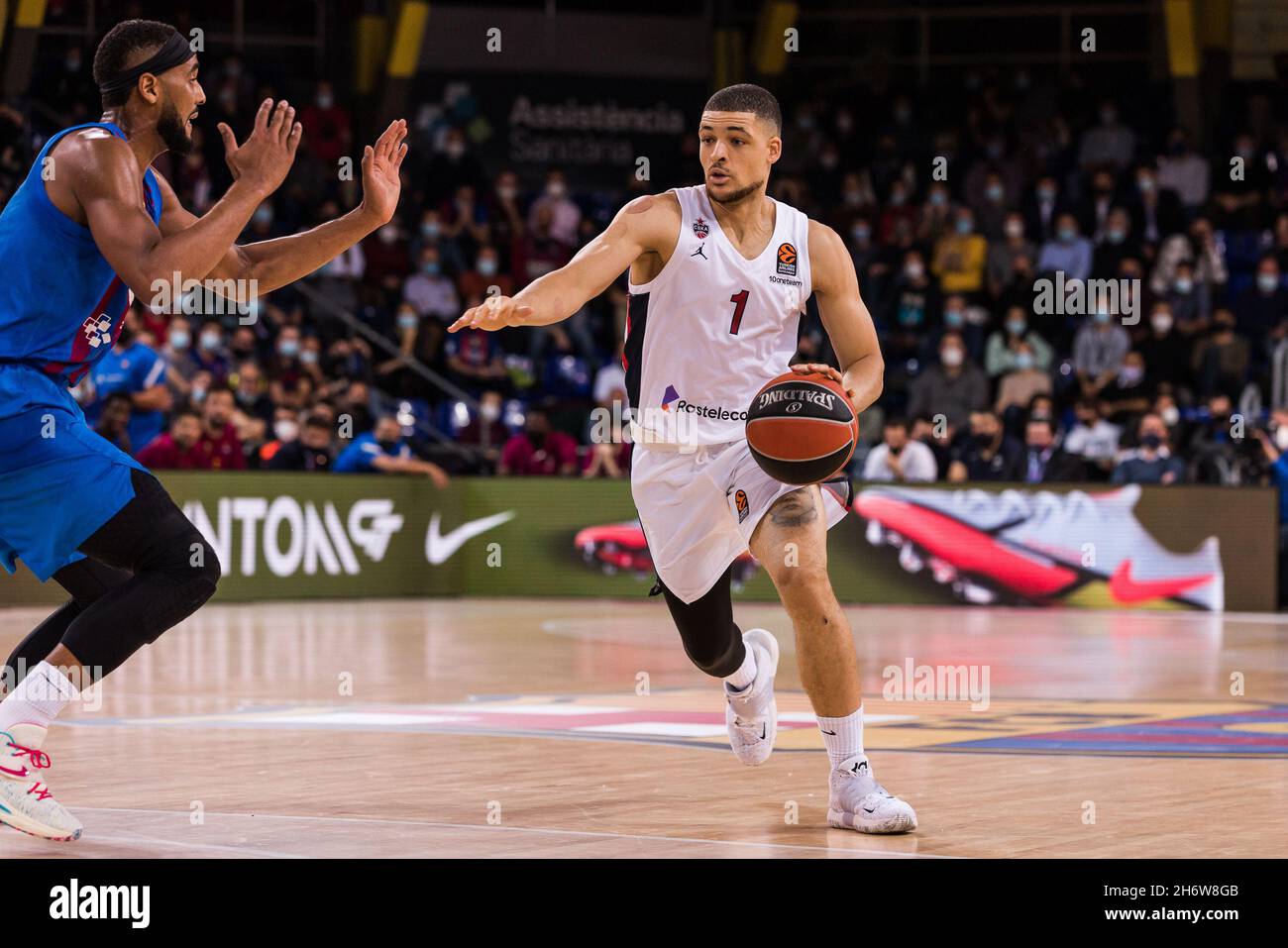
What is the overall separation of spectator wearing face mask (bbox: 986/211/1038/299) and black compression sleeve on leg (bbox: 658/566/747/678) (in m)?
17.3

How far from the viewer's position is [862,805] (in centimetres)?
648

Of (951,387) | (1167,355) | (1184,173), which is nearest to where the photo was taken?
(951,387)

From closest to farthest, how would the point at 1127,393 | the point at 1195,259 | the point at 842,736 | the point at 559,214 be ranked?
the point at 842,736, the point at 1127,393, the point at 1195,259, the point at 559,214

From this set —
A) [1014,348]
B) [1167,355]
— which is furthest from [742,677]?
[1167,355]

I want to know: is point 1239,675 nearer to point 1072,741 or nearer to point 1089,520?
point 1072,741

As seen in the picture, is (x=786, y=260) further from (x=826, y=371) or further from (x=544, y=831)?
(x=544, y=831)

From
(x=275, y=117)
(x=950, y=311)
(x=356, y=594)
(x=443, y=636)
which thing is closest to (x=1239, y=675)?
(x=443, y=636)

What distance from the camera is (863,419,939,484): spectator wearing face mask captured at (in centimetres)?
1995

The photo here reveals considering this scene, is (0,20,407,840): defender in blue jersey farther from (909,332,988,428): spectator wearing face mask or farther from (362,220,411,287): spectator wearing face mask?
(362,220,411,287): spectator wearing face mask

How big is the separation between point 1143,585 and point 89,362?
1472 centimetres

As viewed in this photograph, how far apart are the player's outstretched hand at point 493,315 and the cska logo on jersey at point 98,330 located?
1.07 m

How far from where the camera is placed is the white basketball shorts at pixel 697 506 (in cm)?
714

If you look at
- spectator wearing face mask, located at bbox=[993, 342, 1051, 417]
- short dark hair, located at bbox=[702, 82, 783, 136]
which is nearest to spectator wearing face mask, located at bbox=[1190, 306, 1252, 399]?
spectator wearing face mask, located at bbox=[993, 342, 1051, 417]

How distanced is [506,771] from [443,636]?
744cm
